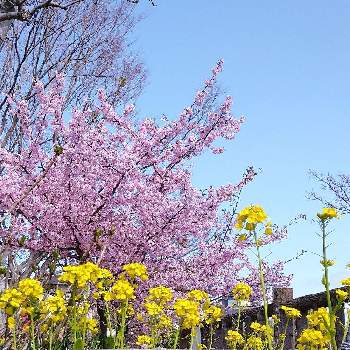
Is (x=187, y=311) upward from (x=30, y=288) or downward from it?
downward

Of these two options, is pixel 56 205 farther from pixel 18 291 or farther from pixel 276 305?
pixel 18 291

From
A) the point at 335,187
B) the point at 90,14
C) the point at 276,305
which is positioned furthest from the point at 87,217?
the point at 335,187

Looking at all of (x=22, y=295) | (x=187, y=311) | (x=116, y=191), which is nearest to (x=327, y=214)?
(x=187, y=311)

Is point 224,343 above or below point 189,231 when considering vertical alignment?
below

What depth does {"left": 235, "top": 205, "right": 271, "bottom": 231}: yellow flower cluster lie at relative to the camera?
2.63 metres

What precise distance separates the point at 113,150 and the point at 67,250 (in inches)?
53.6

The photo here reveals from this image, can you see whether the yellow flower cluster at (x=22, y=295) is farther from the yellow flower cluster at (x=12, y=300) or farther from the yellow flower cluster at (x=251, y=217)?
the yellow flower cluster at (x=251, y=217)

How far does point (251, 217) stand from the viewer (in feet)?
8.68

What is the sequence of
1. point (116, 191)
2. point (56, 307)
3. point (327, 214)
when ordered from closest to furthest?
point (327, 214) → point (56, 307) → point (116, 191)

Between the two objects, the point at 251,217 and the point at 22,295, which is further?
the point at 22,295

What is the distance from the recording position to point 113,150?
23.5 ft

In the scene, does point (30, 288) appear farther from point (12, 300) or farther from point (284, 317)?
point (284, 317)

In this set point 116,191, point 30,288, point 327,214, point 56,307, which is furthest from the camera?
point 116,191

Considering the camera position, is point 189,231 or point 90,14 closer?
point 189,231
